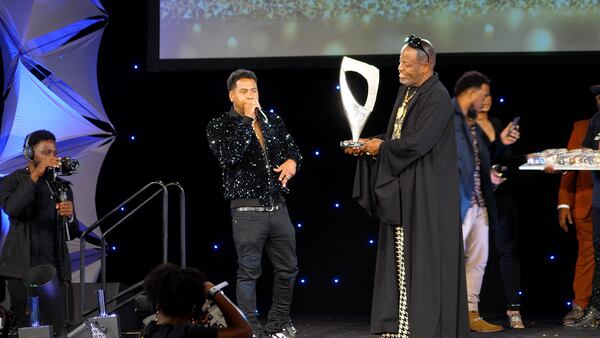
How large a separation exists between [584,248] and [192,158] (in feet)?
10.1

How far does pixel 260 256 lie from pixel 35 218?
1.54 m

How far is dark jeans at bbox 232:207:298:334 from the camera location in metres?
5.67

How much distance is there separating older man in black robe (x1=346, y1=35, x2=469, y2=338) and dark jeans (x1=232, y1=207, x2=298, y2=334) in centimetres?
88

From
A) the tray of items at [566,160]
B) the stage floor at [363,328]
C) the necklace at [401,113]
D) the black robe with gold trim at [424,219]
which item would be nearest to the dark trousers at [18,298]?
the stage floor at [363,328]

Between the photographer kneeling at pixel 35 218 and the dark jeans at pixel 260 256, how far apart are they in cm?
121

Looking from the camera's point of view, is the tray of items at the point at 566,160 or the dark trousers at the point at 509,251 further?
the dark trousers at the point at 509,251

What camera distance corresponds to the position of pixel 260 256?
577cm

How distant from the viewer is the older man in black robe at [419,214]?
4.80 metres

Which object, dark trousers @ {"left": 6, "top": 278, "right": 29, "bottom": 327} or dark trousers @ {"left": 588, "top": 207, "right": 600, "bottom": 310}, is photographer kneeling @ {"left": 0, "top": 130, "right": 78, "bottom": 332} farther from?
dark trousers @ {"left": 588, "top": 207, "right": 600, "bottom": 310}

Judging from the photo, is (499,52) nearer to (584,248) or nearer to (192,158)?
(584,248)

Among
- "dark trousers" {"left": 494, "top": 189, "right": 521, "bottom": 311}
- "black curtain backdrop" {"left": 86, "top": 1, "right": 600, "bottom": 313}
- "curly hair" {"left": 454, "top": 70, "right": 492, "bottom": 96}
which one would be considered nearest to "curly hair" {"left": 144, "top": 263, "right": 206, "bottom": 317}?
"curly hair" {"left": 454, "top": 70, "right": 492, "bottom": 96}

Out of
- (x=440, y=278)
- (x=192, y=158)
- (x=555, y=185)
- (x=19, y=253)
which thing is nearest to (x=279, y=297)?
(x=440, y=278)

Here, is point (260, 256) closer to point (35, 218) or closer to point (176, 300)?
point (35, 218)

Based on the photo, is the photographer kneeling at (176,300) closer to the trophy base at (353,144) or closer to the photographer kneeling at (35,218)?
the trophy base at (353,144)
